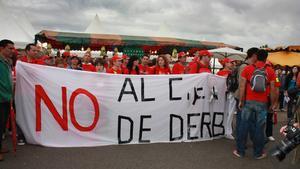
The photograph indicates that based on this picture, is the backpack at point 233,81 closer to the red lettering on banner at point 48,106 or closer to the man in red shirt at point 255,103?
the man in red shirt at point 255,103

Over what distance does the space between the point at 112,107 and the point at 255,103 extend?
2553mm

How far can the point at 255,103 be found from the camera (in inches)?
247

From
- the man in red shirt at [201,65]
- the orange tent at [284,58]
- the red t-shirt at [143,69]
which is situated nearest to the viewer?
the man in red shirt at [201,65]

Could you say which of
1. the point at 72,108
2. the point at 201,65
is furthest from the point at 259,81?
the point at 72,108

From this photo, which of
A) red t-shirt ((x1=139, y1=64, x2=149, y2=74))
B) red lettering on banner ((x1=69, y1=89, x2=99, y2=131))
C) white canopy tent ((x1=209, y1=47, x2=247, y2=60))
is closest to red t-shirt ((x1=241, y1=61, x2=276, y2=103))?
red lettering on banner ((x1=69, y1=89, x2=99, y2=131))

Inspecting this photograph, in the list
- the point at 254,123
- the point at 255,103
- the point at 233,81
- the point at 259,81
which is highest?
the point at 259,81

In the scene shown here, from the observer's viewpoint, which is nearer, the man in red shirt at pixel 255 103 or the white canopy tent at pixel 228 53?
the man in red shirt at pixel 255 103

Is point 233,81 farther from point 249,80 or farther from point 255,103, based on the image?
point 255,103

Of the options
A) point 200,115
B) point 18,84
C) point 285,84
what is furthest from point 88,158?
point 285,84

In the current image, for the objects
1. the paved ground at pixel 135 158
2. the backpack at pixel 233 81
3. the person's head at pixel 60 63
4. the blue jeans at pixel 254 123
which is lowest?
the paved ground at pixel 135 158

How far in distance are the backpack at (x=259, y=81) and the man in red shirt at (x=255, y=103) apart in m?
0.05

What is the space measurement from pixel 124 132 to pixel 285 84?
1036cm

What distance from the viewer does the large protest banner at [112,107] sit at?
6.46 meters

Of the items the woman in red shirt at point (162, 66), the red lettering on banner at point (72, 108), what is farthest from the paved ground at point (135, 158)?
the woman in red shirt at point (162, 66)
